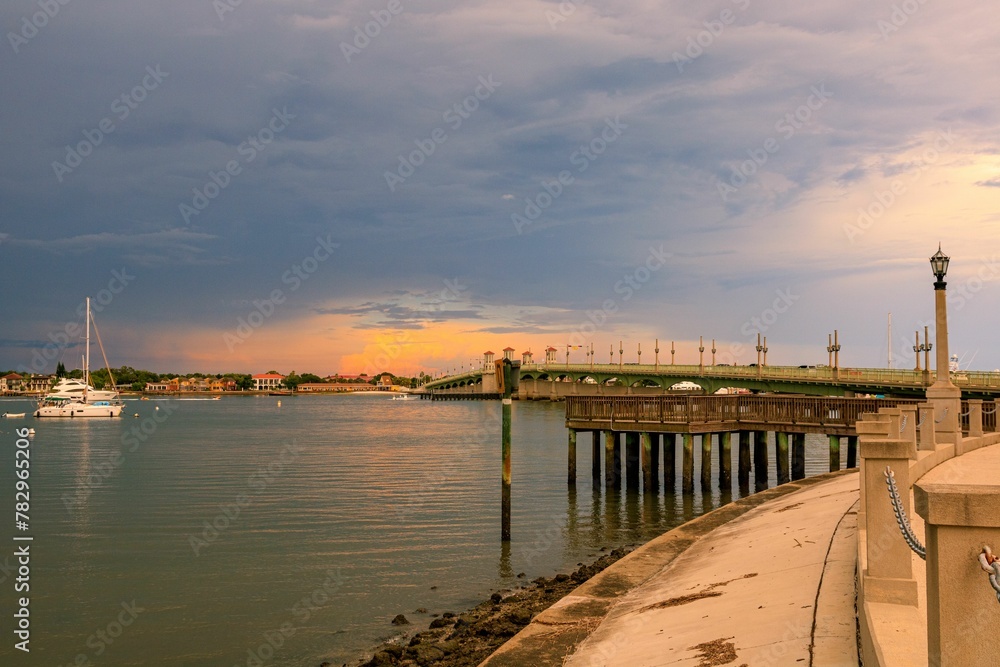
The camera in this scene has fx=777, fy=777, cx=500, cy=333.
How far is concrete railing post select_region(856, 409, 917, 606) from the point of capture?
6.48 meters

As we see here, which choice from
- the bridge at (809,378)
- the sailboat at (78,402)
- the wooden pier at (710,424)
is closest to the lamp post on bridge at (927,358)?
the bridge at (809,378)

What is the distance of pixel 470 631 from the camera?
13.1 m

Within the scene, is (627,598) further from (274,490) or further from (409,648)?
(274,490)

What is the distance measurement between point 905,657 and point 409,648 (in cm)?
888

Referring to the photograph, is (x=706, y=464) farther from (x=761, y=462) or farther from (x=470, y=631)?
(x=470, y=631)

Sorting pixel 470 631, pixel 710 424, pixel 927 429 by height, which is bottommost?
pixel 470 631

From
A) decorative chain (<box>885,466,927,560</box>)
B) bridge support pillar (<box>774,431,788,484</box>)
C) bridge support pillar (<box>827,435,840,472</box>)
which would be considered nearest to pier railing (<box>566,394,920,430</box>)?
bridge support pillar (<box>827,435,840,472</box>)

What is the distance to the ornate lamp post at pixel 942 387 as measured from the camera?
18.5 m

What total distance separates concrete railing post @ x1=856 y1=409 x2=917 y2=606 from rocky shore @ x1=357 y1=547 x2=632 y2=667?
612cm

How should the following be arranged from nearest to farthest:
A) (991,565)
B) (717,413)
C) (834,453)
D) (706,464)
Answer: (991,565), (834,453), (717,413), (706,464)

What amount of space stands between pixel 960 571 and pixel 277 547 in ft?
71.0

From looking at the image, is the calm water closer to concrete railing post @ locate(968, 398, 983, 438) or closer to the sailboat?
concrete railing post @ locate(968, 398, 983, 438)

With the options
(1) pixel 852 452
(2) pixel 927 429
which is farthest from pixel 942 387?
(1) pixel 852 452

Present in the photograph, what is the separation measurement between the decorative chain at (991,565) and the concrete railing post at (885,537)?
3.62 m
